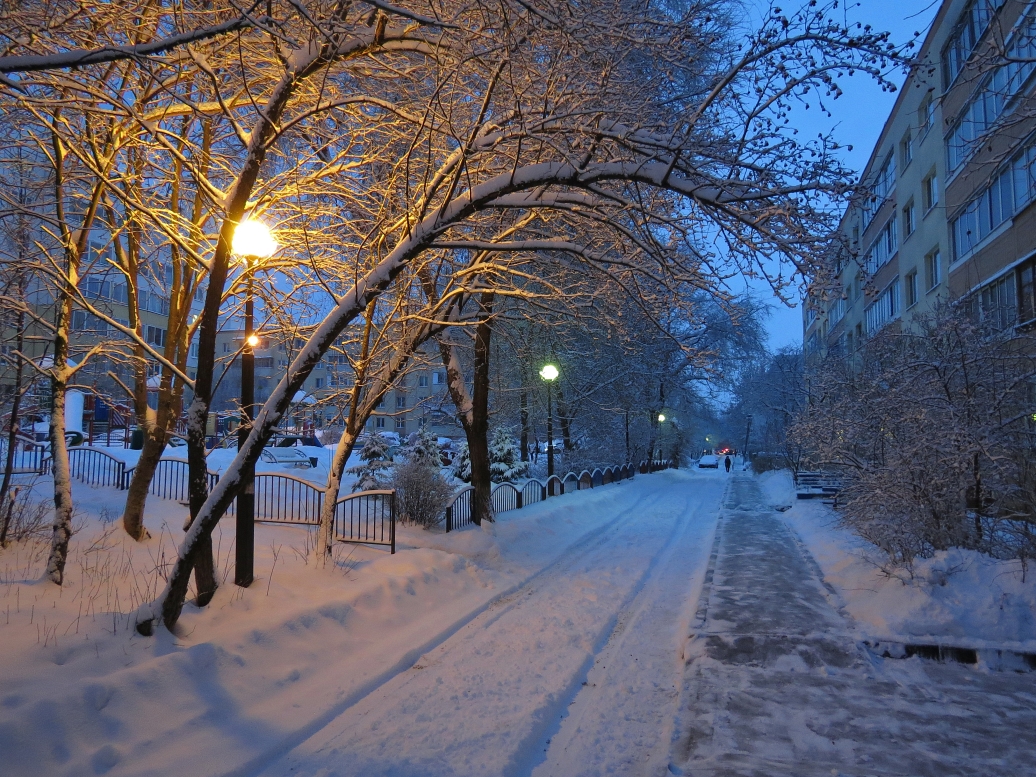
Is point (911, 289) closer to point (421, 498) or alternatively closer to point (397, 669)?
point (421, 498)

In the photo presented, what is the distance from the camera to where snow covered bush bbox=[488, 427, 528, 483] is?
22.9 meters

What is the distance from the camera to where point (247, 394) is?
303 inches

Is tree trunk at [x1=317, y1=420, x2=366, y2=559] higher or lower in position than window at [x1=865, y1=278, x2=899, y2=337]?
lower

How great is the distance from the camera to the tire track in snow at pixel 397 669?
176 inches

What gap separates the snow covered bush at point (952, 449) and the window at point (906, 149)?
56.2 feet

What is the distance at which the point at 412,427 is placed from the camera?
2470 inches

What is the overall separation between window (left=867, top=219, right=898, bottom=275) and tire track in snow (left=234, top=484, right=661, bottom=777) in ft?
77.3

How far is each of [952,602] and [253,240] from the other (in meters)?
8.14

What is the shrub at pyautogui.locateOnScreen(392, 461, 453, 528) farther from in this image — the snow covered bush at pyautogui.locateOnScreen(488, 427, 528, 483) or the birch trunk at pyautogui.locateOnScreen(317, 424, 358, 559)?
the snow covered bush at pyautogui.locateOnScreen(488, 427, 528, 483)

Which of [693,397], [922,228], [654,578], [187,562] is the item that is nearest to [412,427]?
[693,397]

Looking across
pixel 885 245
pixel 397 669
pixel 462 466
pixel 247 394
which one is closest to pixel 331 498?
pixel 247 394

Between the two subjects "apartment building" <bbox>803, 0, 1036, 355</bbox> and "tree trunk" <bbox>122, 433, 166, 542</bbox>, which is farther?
"tree trunk" <bbox>122, 433, 166, 542</bbox>

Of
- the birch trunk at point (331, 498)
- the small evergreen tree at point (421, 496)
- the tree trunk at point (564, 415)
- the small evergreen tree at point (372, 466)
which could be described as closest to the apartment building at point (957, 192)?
the birch trunk at point (331, 498)

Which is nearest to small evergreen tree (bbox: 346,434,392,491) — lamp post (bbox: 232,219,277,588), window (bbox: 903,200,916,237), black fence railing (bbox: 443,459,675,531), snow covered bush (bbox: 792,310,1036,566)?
black fence railing (bbox: 443,459,675,531)
